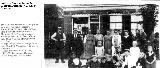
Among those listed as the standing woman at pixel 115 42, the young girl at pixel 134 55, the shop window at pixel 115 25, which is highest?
the shop window at pixel 115 25

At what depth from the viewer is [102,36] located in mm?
3447

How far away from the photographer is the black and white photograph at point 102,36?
343 cm

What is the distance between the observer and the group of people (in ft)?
11.3

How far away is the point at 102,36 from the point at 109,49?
14cm

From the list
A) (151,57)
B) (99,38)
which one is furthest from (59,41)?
(151,57)

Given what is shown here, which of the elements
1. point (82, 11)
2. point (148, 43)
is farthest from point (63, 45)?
point (148, 43)

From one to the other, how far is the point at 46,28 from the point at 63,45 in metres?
0.22

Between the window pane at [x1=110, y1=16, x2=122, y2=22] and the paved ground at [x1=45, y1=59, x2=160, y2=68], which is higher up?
the window pane at [x1=110, y1=16, x2=122, y2=22]

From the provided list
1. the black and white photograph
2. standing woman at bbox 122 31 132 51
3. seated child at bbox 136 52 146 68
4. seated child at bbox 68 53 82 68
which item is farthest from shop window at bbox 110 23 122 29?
seated child at bbox 68 53 82 68

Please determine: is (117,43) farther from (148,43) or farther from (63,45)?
(63,45)

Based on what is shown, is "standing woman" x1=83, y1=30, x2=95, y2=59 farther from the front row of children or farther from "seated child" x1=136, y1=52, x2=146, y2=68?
"seated child" x1=136, y1=52, x2=146, y2=68

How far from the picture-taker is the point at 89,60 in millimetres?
3473

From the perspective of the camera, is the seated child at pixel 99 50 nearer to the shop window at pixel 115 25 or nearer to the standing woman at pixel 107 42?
the standing woman at pixel 107 42

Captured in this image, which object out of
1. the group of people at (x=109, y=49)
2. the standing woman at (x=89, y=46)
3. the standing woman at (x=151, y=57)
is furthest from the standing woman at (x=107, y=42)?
the standing woman at (x=151, y=57)
